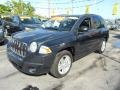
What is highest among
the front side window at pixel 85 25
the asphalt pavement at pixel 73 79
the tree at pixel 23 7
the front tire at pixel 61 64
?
the tree at pixel 23 7

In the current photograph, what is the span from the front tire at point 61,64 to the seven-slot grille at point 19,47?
857 mm

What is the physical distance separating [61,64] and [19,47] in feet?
4.14

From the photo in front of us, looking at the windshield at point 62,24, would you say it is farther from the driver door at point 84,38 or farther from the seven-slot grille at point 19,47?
the seven-slot grille at point 19,47

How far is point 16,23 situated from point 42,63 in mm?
9700

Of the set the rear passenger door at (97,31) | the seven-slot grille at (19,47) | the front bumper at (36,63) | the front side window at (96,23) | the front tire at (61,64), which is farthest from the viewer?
the front side window at (96,23)

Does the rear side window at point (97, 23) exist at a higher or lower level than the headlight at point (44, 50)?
higher

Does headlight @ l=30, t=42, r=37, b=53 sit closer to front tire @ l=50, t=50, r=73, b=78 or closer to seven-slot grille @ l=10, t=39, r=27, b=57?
seven-slot grille @ l=10, t=39, r=27, b=57

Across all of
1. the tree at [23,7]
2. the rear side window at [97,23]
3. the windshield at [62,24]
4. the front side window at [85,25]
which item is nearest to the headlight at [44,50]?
the windshield at [62,24]

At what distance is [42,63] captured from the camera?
16.0 ft

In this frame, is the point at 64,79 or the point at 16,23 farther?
the point at 16,23

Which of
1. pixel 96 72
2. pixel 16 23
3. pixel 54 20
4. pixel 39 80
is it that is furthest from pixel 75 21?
pixel 16 23

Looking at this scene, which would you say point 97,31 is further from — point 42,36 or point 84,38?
point 42,36

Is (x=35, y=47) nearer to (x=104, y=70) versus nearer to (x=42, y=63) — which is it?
(x=42, y=63)

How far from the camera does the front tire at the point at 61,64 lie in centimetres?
524
